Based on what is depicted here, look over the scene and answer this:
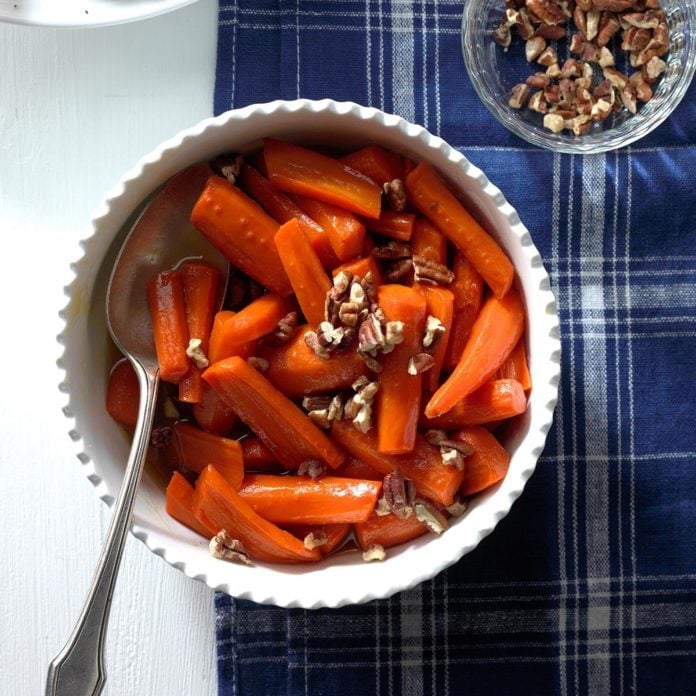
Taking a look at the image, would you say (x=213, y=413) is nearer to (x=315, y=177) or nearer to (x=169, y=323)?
(x=169, y=323)

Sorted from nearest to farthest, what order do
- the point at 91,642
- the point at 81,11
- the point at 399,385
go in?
1. the point at 91,642
2. the point at 399,385
3. the point at 81,11

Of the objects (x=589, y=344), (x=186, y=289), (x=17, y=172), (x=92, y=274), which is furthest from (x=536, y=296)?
(x=17, y=172)

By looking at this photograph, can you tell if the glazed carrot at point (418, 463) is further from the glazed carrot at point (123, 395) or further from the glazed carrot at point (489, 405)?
the glazed carrot at point (123, 395)

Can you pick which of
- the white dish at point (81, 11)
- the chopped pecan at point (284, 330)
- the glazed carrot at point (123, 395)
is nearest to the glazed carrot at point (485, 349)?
the chopped pecan at point (284, 330)

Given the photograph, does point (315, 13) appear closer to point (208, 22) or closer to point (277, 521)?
point (208, 22)

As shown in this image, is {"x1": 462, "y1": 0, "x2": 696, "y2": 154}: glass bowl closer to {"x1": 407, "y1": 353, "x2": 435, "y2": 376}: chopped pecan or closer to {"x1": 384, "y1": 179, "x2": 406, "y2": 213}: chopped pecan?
{"x1": 384, "y1": 179, "x2": 406, "y2": 213}: chopped pecan

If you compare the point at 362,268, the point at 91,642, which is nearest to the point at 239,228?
the point at 362,268
